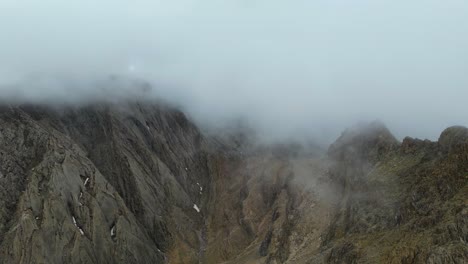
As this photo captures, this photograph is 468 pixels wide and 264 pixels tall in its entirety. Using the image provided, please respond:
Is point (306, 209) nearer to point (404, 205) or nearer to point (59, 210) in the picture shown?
point (404, 205)

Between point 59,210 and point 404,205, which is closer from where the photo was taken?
point 404,205

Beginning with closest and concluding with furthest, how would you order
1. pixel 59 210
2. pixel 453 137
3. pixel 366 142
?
pixel 453 137, pixel 59 210, pixel 366 142

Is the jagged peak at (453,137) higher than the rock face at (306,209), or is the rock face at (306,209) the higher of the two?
Result: the jagged peak at (453,137)

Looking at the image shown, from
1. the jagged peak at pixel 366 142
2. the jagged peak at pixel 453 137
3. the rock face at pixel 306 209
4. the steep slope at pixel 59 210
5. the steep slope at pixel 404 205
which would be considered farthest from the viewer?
the jagged peak at pixel 366 142

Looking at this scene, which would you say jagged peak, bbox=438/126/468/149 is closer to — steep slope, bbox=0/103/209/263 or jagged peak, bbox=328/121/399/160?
jagged peak, bbox=328/121/399/160

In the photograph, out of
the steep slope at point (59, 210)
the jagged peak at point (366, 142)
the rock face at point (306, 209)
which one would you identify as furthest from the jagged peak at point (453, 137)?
the steep slope at point (59, 210)

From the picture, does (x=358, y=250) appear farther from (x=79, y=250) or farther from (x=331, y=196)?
(x=79, y=250)

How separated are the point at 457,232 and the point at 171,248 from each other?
110444 mm

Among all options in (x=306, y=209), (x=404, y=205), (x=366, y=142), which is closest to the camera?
(x=404, y=205)

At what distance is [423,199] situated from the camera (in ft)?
426

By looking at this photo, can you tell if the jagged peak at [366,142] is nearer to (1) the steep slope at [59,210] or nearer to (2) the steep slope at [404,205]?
(2) the steep slope at [404,205]

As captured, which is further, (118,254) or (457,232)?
(118,254)

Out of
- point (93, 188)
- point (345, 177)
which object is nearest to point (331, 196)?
point (345, 177)

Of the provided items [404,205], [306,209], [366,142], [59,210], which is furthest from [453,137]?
[59,210]
